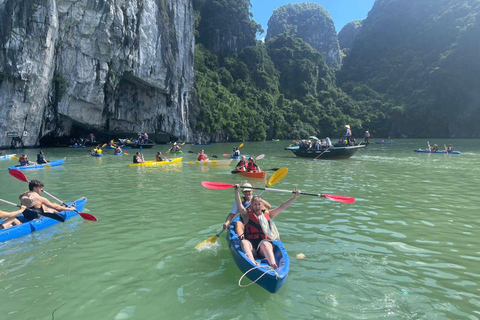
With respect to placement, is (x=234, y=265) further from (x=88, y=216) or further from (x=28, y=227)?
(x=28, y=227)

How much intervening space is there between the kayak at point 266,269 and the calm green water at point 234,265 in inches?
10.6

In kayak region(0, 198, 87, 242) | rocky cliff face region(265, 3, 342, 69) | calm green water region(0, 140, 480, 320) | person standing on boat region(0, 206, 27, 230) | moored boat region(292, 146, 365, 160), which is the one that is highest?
rocky cliff face region(265, 3, 342, 69)

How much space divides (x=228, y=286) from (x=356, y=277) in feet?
6.22

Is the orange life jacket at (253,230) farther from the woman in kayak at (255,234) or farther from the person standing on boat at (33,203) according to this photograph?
the person standing on boat at (33,203)

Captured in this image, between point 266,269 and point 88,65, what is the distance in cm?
3501

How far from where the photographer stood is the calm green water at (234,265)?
12.6 ft

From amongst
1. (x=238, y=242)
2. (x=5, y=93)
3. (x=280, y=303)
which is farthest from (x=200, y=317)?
(x=5, y=93)

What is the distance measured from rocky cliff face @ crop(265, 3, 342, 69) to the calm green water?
12772cm

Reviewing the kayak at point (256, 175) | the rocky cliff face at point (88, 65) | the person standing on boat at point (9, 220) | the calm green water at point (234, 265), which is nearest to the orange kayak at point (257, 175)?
the kayak at point (256, 175)

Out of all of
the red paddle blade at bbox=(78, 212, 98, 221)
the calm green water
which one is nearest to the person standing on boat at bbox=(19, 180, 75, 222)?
the calm green water

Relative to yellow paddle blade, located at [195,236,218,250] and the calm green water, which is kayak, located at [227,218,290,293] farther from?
yellow paddle blade, located at [195,236,218,250]

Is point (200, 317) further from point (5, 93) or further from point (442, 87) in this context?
point (442, 87)

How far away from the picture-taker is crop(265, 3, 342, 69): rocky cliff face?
129 m

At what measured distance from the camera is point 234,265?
5008 millimetres
